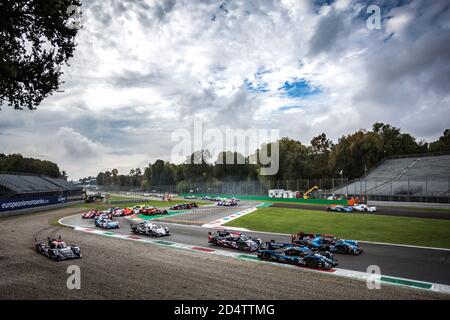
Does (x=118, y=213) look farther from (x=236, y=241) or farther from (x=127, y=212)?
(x=236, y=241)

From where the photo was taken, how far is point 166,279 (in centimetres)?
1459

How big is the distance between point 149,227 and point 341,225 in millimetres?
18834

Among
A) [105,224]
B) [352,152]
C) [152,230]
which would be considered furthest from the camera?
[352,152]

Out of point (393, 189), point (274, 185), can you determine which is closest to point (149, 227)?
point (393, 189)

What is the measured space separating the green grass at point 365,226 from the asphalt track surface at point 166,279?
17.2ft

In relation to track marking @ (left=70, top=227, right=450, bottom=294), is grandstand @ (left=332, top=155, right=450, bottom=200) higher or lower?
higher

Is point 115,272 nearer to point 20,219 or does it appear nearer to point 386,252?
point 386,252

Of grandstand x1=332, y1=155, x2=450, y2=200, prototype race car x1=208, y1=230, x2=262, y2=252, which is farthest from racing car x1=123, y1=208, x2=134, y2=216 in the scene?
grandstand x1=332, y1=155, x2=450, y2=200

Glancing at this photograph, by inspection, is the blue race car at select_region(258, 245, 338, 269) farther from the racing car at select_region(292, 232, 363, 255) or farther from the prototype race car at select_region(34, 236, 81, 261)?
the prototype race car at select_region(34, 236, 81, 261)

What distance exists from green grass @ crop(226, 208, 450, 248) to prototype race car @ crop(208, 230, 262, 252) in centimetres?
826

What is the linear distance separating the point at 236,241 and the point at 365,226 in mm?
15747

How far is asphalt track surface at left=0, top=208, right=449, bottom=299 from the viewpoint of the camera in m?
12.7

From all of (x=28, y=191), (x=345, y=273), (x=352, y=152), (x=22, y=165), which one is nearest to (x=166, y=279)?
(x=345, y=273)
